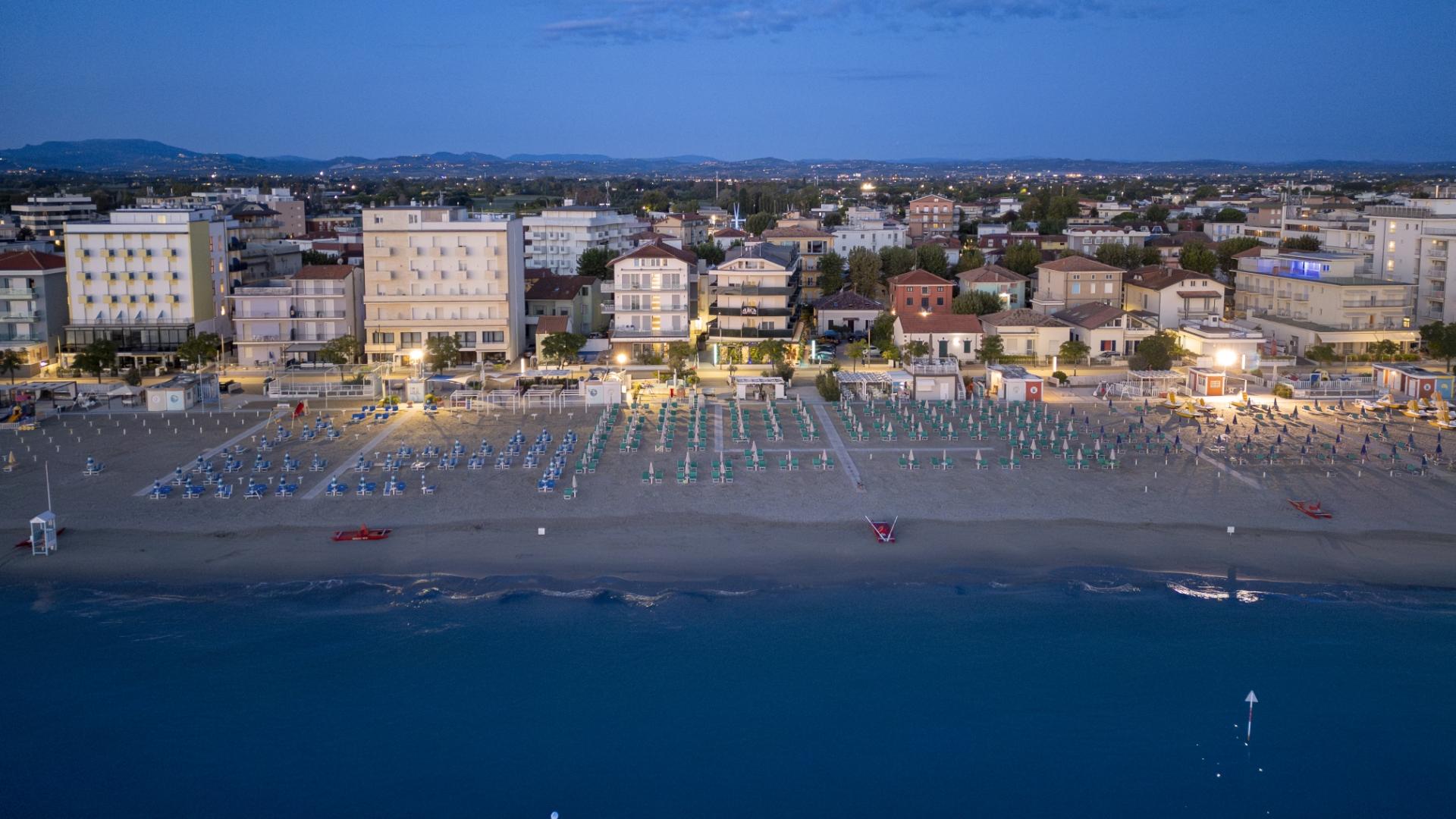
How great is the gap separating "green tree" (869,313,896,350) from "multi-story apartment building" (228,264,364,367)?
19624 mm

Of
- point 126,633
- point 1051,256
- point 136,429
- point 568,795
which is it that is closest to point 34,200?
point 136,429

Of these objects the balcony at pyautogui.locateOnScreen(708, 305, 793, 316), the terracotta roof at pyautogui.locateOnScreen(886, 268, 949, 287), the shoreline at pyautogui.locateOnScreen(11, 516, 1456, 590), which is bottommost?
the shoreline at pyautogui.locateOnScreen(11, 516, 1456, 590)

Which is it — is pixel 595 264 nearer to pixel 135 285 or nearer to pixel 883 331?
pixel 883 331

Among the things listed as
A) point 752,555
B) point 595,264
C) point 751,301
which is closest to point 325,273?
point 751,301

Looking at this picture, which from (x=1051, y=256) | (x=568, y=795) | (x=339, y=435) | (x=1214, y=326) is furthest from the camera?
(x=1051, y=256)

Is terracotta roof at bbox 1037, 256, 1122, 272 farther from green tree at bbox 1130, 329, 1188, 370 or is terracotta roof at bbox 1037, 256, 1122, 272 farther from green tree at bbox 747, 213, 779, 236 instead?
green tree at bbox 747, 213, 779, 236

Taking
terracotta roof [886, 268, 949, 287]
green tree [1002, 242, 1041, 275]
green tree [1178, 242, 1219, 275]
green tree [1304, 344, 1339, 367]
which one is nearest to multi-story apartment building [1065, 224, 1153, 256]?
green tree [1178, 242, 1219, 275]

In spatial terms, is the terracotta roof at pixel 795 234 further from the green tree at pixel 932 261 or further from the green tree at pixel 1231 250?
the green tree at pixel 1231 250

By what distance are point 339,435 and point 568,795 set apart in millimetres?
17238

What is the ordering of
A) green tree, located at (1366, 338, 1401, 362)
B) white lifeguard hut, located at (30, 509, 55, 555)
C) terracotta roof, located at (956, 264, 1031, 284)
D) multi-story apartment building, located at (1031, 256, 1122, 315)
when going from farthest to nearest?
terracotta roof, located at (956, 264, 1031, 284) < multi-story apartment building, located at (1031, 256, 1122, 315) < green tree, located at (1366, 338, 1401, 362) < white lifeguard hut, located at (30, 509, 55, 555)

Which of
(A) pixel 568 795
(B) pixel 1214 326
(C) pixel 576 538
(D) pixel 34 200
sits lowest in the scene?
(A) pixel 568 795

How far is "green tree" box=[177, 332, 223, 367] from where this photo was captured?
36.4 m

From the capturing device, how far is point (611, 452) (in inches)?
1022

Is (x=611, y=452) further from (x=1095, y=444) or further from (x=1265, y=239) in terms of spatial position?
(x=1265, y=239)
